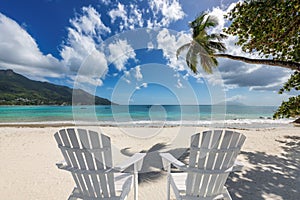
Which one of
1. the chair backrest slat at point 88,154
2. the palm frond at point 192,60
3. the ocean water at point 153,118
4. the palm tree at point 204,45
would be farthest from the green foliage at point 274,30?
the ocean water at point 153,118

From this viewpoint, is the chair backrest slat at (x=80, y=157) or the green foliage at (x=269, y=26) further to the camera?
the green foliage at (x=269, y=26)

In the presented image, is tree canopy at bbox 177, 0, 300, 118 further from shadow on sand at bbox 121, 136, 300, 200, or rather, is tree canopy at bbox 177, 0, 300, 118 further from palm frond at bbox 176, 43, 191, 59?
palm frond at bbox 176, 43, 191, 59

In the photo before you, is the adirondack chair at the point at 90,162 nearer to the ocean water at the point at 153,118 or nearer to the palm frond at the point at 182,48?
the palm frond at the point at 182,48

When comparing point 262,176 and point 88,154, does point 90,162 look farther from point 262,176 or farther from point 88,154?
point 262,176

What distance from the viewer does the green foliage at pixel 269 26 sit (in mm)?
3180

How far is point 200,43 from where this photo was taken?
20.3ft

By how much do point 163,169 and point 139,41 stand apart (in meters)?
3.53

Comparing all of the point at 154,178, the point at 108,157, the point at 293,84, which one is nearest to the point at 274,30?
the point at 293,84

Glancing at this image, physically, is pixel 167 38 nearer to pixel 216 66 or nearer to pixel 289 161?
pixel 216 66

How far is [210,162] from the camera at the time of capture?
4.53 ft

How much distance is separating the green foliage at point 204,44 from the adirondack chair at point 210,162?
5.13 meters

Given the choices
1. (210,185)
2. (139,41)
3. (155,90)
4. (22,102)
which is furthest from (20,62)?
(210,185)

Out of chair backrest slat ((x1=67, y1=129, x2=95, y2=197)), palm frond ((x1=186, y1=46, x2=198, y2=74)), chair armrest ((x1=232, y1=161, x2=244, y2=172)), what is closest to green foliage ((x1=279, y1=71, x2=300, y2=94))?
palm frond ((x1=186, y1=46, x2=198, y2=74))

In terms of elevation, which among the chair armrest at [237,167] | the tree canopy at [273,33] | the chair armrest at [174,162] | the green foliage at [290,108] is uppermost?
the tree canopy at [273,33]
